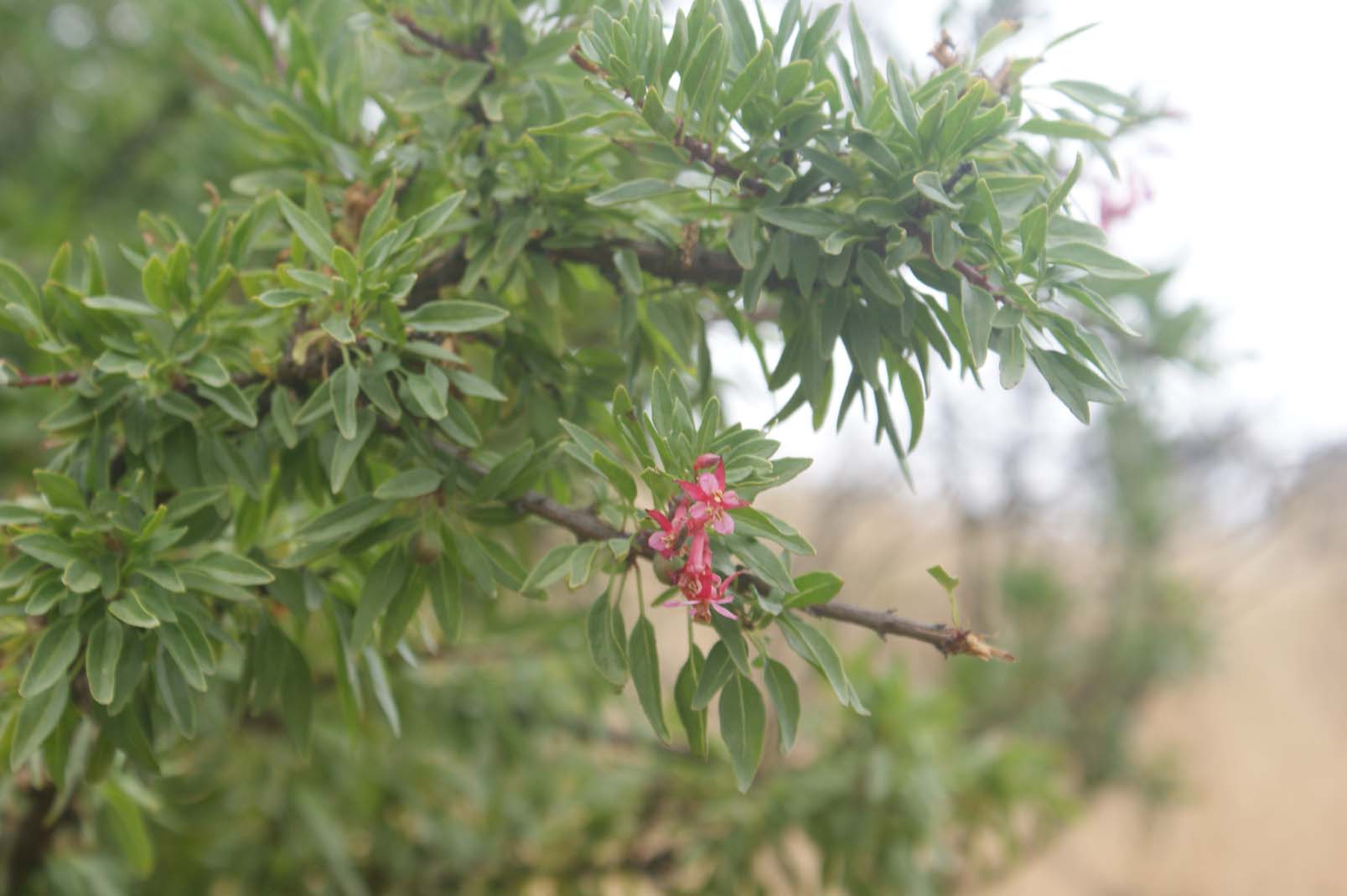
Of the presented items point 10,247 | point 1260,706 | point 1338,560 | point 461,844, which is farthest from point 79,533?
point 1338,560

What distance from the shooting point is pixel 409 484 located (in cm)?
63

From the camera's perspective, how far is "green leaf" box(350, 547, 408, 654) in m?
0.65

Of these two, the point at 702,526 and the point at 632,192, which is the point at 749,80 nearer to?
the point at 632,192

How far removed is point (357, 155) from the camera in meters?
0.81

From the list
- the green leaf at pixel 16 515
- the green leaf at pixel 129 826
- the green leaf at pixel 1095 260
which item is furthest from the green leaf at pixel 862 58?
the green leaf at pixel 129 826

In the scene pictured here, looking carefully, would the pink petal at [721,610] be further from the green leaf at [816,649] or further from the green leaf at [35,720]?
the green leaf at [35,720]

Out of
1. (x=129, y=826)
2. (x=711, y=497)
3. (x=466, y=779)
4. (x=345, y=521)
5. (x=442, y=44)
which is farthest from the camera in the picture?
(x=466, y=779)

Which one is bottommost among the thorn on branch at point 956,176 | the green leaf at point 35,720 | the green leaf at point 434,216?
the green leaf at point 35,720

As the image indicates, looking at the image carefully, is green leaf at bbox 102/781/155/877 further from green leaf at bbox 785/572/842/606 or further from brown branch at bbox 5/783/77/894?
green leaf at bbox 785/572/842/606

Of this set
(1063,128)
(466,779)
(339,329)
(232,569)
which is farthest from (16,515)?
(466,779)

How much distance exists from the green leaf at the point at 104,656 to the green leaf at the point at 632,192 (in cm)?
38

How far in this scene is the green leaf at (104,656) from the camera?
23.2 inches

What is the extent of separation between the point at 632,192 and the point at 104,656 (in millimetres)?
417

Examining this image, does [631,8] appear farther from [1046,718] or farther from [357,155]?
[1046,718]
